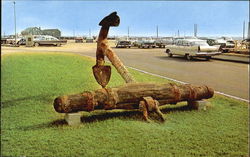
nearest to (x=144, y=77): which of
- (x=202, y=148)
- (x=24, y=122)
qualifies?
(x=24, y=122)

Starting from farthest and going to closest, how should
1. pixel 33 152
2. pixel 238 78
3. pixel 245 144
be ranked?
pixel 238 78
pixel 245 144
pixel 33 152

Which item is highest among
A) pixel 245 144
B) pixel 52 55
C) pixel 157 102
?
pixel 52 55

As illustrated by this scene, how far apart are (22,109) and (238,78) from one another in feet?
28.1

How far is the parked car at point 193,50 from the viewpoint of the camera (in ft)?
64.0

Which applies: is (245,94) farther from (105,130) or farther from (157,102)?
(105,130)

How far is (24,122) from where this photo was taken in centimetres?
618

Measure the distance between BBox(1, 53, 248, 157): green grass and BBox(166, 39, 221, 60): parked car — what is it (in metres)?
11.3

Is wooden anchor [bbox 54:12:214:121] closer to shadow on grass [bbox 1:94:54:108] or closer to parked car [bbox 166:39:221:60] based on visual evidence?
shadow on grass [bbox 1:94:54:108]

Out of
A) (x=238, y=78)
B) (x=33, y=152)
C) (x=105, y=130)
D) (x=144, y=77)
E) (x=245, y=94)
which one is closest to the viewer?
(x=33, y=152)

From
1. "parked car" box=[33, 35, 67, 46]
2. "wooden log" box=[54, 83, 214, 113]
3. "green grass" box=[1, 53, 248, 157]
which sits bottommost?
"green grass" box=[1, 53, 248, 157]

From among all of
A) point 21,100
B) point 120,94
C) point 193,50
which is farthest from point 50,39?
point 193,50

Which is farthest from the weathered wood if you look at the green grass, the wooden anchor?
the green grass

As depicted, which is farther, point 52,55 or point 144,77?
point 52,55

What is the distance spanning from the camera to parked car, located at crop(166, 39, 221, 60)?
64.0ft
